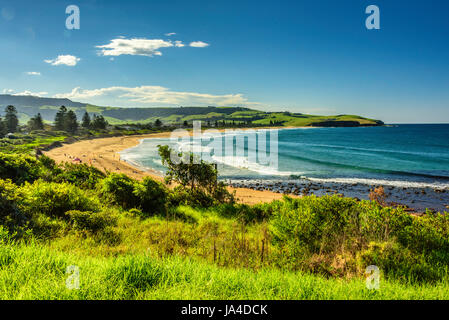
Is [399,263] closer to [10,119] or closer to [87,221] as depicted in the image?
[87,221]

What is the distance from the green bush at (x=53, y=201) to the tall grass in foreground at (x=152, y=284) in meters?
5.23

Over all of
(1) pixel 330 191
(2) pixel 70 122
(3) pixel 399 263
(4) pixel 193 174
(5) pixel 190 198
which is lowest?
(1) pixel 330 191

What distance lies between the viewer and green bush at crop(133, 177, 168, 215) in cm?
1201

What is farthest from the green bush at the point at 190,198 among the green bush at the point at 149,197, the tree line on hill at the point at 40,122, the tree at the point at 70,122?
the tree at the point at 70,122

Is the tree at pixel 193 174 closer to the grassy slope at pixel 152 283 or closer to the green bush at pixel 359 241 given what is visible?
the green bush at pixel 359 241

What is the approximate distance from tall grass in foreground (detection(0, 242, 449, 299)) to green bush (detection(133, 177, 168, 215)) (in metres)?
8.12

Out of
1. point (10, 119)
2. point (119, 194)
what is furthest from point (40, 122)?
point (119, 194)

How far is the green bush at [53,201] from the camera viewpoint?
7979 millimetres

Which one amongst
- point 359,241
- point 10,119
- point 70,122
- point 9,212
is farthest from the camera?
point 70,122

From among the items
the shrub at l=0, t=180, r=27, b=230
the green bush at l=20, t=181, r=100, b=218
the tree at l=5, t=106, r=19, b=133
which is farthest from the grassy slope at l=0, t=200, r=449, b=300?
the tree at l=5, t=106, r=19, b=133

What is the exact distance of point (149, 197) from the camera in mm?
12250

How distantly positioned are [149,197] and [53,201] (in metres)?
4.35
